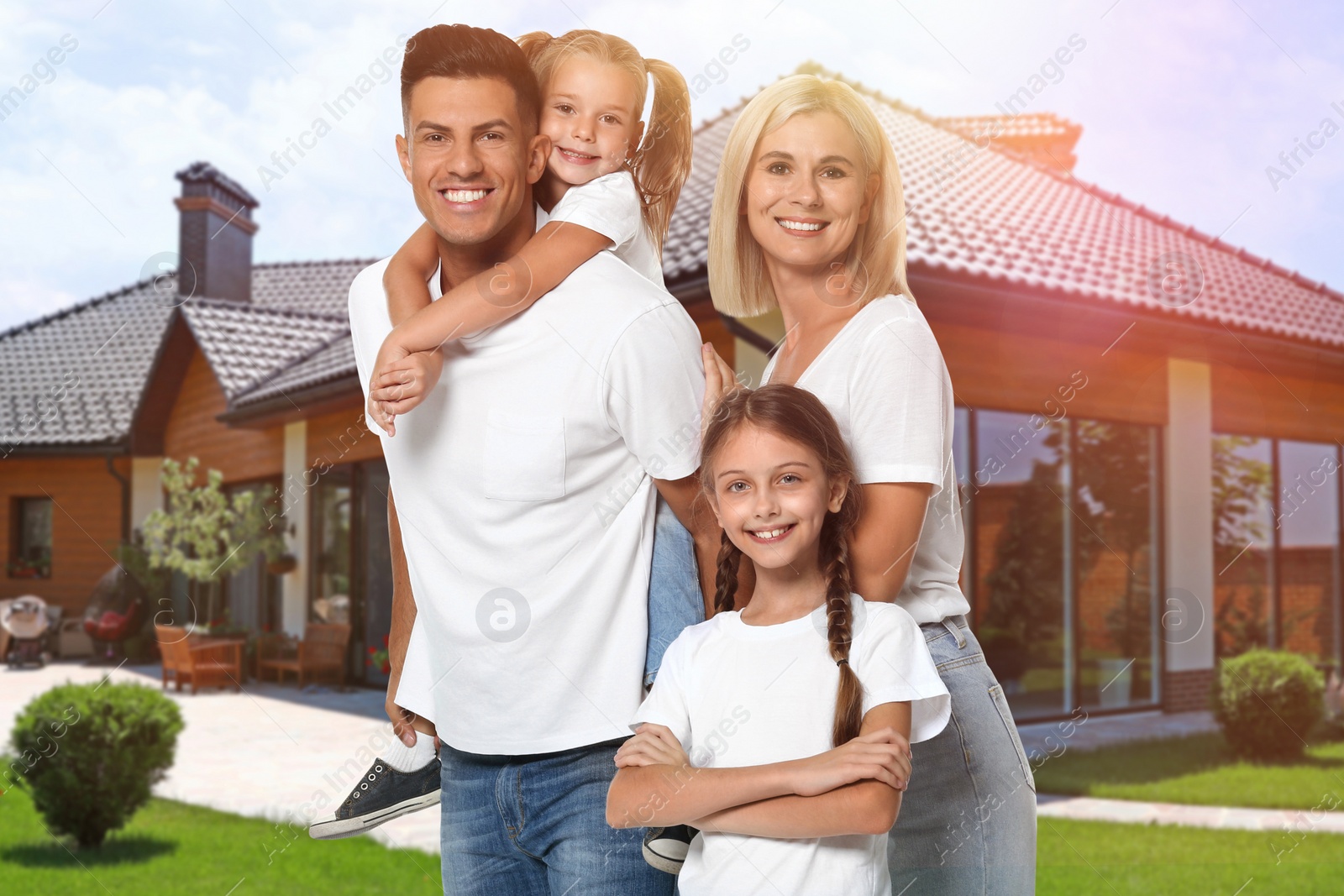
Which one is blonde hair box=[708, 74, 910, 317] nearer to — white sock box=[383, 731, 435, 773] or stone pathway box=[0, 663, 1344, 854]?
white sock box=[383, 731, 435, 773]

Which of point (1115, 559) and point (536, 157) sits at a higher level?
point (536, 157)

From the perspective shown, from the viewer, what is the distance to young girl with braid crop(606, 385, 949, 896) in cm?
146

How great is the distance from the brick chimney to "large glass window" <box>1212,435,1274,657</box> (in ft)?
39.4

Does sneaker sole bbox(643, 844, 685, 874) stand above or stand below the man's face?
below

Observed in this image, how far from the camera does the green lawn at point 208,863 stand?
487 cm

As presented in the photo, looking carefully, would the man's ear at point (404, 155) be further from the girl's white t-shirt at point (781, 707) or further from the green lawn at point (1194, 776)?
the green lawn at point (1194, 776)

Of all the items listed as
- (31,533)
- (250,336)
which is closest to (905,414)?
(250,336)

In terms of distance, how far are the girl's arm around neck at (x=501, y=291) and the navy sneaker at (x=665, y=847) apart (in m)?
Answer: 0.73

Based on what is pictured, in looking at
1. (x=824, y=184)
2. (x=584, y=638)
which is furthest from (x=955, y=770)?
(x=824, y=184)

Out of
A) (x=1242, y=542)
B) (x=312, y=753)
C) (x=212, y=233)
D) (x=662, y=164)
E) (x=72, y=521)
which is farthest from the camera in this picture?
(x=72, y=521)

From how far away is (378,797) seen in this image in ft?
6.23

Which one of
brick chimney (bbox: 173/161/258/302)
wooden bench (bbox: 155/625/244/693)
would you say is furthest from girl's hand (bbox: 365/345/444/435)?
brick chimney (bbox: 173/161/258/302)

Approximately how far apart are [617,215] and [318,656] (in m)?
10.6

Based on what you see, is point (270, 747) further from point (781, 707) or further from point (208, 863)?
point (781, 707)
